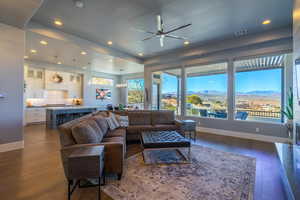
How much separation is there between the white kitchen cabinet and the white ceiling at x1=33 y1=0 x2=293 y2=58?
463 cm

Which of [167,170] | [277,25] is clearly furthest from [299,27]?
[167,170]

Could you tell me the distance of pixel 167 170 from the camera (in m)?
2.50

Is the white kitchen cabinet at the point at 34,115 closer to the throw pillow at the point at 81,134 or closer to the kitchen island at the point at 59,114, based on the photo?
the kitchen island at the point at 59,114

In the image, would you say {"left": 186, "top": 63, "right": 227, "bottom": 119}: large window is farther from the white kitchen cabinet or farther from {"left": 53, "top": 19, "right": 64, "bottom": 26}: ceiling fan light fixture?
the white kitchen cabinet

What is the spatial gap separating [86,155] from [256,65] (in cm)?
593

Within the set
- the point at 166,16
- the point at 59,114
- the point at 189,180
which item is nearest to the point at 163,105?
the point at 166,16

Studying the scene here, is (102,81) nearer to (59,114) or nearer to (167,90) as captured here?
(59,114)

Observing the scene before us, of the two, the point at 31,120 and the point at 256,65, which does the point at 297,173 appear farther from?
the point at 31,120

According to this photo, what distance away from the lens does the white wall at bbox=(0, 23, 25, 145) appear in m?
3.40

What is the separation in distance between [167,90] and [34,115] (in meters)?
6.67

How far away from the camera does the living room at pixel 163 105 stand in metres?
2.06

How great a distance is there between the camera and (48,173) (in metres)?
2.41

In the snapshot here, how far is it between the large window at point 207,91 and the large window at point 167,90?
1.74ft

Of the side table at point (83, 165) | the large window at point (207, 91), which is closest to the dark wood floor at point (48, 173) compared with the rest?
the side table at point (83, 165)
